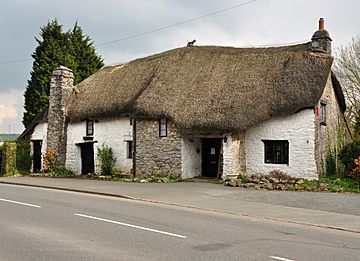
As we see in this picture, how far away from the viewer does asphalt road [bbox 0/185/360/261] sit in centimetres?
735

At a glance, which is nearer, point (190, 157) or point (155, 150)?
point (190, 157)

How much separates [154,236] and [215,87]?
14.2 metres

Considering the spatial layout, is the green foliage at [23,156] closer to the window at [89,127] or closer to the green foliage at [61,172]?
the green foliage at [61,172]

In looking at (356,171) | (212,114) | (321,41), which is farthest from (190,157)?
(321,41)

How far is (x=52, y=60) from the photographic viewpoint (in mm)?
38875

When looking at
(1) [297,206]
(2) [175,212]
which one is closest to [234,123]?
(1) [297,206]

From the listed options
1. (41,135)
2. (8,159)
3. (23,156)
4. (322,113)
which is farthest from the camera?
(23,156)

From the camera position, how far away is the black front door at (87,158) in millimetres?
27375

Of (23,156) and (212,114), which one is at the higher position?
(212,114)

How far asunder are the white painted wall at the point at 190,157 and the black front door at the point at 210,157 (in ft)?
1.02

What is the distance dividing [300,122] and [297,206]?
281 inches

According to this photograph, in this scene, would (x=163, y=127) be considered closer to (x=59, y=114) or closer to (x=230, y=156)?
(x=230, y=156)

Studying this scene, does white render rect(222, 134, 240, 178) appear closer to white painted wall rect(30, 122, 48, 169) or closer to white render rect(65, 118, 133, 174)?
white render rect(65, 118, 133, 174)

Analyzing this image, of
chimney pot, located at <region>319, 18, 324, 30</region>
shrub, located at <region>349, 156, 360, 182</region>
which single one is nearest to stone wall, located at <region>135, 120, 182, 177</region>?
shrub, located at <region>349, 156, 360, 182</region>
